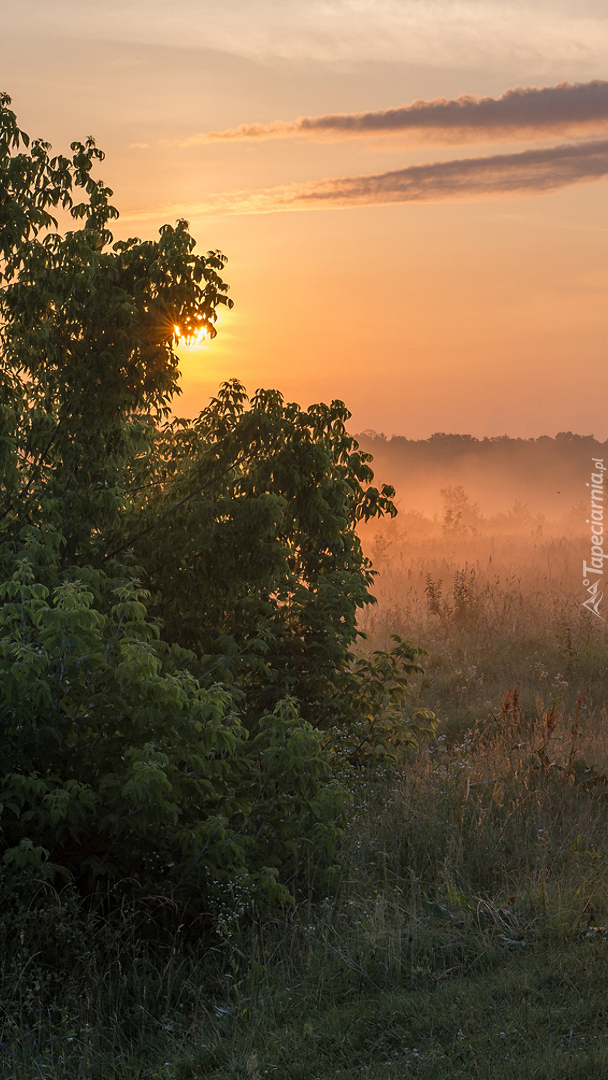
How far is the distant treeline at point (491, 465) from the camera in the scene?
5591cm

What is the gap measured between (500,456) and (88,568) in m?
59.6

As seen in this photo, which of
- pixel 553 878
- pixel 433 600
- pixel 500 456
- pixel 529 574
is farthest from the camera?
pixel 500 456

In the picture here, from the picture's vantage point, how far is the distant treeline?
55906 mm

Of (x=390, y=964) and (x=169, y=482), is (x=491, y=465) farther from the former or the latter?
(x=390, y=964)

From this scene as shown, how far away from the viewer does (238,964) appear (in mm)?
4789

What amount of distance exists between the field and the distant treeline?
45844 mm

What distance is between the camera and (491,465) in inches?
2453

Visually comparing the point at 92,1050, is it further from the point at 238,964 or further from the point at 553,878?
the point at 553,878

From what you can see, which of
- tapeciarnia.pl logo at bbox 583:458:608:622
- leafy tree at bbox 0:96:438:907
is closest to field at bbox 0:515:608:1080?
leafy tree at bbox 0:96:438:907

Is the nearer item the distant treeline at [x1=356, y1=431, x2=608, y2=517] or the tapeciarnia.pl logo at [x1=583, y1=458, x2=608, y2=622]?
the tapeciarnia.pl logo at [x1=583, y1=458, x2=608, y2=622]

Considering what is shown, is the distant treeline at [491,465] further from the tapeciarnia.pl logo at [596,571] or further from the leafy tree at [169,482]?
the leafy tree at [169,482]

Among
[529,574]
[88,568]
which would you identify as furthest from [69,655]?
[529,574]

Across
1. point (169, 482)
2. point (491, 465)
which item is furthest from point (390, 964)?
point (491, 465)

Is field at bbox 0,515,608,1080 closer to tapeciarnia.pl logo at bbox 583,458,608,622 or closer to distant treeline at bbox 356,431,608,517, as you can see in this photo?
tapeciarnia.pl logo at bbox 583,458,608,622
